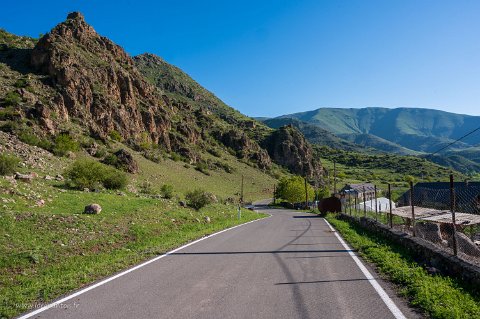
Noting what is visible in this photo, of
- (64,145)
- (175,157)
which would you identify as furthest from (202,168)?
(64,145)

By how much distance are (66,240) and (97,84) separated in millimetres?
60475

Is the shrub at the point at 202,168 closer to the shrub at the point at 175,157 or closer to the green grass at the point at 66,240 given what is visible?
the shrub at the point at 175,157

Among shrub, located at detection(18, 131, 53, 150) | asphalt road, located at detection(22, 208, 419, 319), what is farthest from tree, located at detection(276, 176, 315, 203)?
asphalt road, located at detection(22, 208, 419, 319)

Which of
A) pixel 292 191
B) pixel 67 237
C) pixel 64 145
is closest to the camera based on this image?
pixel 67 237

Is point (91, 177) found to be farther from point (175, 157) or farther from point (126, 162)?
point (175, 157)

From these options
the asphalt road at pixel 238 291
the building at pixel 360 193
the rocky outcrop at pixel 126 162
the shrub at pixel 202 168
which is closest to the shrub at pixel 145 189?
the rocky outcrop at pixel 126 162

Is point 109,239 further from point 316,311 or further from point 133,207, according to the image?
point 316,311

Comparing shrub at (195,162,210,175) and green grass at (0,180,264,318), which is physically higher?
shrub at (195,162,210,175)

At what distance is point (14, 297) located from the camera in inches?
261

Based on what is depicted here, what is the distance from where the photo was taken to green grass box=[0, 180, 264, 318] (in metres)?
7.83

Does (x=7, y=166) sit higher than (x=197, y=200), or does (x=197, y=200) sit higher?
(x=7, y=166)

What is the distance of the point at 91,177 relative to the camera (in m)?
25.7

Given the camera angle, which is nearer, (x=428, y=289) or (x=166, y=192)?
(x=428, y=289)

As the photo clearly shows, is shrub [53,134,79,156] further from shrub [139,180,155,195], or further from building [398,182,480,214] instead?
building [398,182,480,214]
